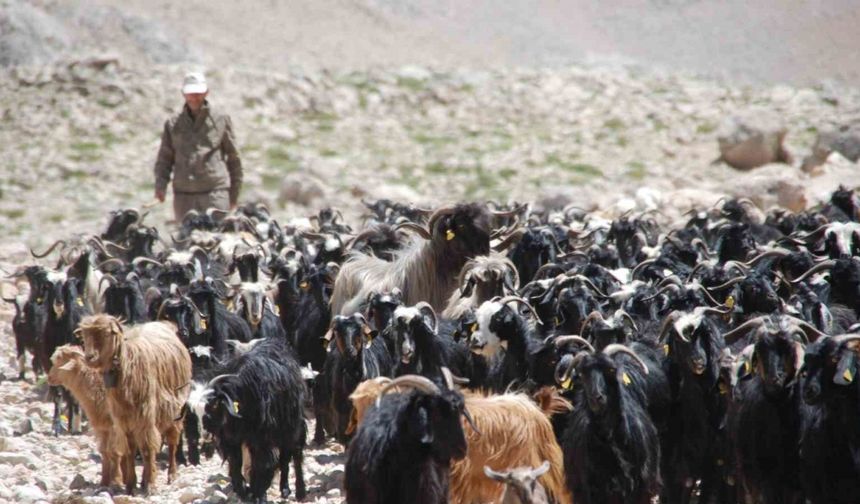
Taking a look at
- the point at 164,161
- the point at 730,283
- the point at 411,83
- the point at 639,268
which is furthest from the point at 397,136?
the point at 730,283

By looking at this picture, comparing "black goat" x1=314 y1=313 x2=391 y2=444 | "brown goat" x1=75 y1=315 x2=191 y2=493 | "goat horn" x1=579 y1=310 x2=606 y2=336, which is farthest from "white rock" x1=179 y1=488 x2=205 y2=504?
"goat horn" x1=579 y1=310 x2=606 y2=336

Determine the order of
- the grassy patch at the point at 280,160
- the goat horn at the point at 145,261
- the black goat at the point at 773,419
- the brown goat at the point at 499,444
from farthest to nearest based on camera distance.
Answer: the grassy patch at the point at 280,160 < the goat horn at the point at 145,261 < the brown goat at the point at 499,444 < the black goat at the point at 773,419

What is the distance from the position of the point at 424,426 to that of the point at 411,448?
0.13 metres

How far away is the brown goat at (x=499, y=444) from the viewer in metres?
6.79

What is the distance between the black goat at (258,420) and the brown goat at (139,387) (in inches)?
20.7

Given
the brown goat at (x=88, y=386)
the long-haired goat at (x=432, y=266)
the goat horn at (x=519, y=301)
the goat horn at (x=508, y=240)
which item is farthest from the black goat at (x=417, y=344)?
the goat horn at (x=508, y=240)

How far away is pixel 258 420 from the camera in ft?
25.0

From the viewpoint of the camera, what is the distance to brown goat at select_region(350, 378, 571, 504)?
679cm

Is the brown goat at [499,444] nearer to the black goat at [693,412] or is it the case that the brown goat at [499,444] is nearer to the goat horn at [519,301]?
the black goat at [693,412]

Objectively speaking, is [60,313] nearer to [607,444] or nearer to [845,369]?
[607,444]

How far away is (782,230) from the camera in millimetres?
12352

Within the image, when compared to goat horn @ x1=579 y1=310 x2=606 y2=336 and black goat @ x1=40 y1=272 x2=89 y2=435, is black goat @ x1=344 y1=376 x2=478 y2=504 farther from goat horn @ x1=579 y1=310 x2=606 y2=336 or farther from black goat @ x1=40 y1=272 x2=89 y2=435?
black goat @ x1=40 y1=272 x2=89 y2=435

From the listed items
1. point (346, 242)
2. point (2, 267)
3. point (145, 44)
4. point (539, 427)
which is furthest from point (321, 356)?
point (145, 44)

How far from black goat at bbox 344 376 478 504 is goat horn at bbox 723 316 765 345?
6.34ft
